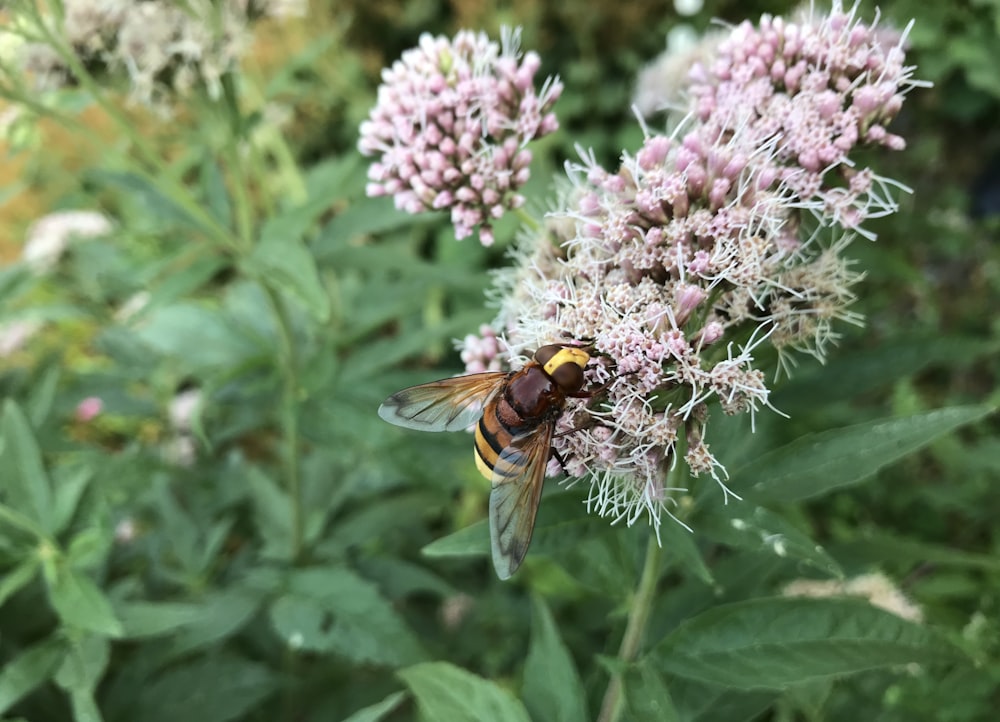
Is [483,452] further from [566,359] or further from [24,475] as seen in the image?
[24,475]

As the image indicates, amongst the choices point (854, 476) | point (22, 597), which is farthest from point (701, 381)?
point (22, 597)

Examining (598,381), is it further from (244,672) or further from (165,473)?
(165,473)

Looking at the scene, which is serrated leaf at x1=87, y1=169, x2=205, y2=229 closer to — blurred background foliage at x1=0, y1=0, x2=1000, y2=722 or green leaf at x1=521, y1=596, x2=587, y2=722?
blurred background foliage at x1=0, y1=0, x2=1000, y2=722

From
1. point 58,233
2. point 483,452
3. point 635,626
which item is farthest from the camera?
point 58,233

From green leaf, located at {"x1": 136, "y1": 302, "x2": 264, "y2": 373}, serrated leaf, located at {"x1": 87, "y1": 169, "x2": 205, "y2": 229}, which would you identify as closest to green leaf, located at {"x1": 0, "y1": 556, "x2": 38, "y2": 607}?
green leaf, located at {"x1": 136, "y1": 302, "x2": 264, "y2": 373}

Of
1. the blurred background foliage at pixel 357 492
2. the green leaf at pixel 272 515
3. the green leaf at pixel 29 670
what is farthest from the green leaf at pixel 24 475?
the green leaf at pixel 272 515

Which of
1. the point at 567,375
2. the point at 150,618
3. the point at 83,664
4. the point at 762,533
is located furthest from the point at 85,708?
the point at 762,533
